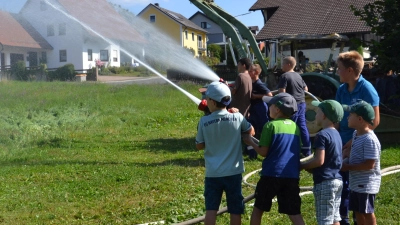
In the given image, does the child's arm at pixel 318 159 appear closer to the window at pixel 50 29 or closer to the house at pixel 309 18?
the window at pixel 50 29

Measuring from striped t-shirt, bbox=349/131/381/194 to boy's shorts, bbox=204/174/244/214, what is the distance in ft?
3.26

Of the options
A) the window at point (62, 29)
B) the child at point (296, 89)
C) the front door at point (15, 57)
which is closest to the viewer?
the child at point (296, 89)

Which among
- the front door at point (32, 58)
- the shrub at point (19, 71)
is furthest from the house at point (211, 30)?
the shrub at point (19, 71)

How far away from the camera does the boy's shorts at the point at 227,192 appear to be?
478 centimetres

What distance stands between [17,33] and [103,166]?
1291 centimetres

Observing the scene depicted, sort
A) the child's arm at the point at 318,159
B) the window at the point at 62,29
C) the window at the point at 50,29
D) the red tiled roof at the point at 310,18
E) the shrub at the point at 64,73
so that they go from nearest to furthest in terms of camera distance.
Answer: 1. the child's arm at the point at 318,159
2. the window at the point at 50,29
3. the window at the point at 62,29
4. the shrub at the point at 64,73
5. the red tiled roof at the point at 310,18

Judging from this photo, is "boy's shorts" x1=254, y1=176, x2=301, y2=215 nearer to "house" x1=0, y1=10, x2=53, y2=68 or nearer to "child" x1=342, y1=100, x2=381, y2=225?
"child" x1=342, y1=100, x2=381, y2=225

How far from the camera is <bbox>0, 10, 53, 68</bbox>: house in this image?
1907 cm

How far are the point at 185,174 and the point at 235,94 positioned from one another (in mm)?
1674

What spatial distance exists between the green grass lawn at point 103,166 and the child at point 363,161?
1.01 metres

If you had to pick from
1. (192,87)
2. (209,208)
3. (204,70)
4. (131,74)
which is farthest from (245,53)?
(131,74)

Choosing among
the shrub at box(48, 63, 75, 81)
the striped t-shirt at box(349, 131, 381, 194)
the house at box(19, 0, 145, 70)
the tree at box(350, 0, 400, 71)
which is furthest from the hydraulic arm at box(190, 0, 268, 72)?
the shrub at box(48, 63, 75, 81)

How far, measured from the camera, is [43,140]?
1220cm

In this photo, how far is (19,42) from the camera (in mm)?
21906
